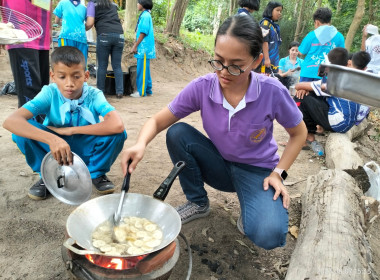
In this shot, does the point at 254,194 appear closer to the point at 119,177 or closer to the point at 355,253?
the point at 355,253

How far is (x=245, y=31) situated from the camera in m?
1.60

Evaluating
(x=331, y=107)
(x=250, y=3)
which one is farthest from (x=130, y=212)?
(x=250, y=3)

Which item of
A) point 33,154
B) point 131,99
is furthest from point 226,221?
point 131,99

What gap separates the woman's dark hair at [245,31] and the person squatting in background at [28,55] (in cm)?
203

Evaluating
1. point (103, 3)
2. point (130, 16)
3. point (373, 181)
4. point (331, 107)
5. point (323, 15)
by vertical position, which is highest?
point (323, 15)

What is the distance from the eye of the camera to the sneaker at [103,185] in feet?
8.28

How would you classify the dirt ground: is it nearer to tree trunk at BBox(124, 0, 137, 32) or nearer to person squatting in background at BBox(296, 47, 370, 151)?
person squatting in background at BBox(296, 47, 370, 151)

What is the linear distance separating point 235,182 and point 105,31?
4571 mm

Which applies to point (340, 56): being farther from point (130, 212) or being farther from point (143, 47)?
point (143, 47)

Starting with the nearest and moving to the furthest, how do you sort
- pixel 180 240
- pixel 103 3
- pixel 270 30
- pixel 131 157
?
pixel 131 157, pixel 180 240, pixel 270 30, pixel 103 3

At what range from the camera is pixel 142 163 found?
3256 mm

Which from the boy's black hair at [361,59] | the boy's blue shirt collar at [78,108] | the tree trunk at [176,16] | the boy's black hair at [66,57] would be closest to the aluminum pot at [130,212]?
the boy's blue shirt collar at [78,108]

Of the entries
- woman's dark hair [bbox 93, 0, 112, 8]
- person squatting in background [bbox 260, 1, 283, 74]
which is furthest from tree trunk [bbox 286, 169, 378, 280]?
woman's dark hair [bbox 93, 0, 112, 8]

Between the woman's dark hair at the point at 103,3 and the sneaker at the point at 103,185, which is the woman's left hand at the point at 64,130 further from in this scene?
the woman's dark hair at the point at 103,3
